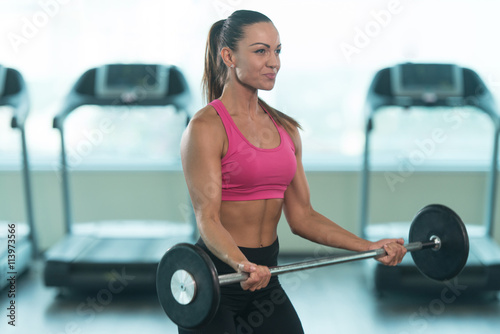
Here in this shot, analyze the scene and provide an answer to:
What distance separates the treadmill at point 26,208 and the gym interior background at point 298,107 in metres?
0.19

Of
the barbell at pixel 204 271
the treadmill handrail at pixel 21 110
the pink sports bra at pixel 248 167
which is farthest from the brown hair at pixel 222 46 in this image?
the treadmill handrail at pixel 21 110

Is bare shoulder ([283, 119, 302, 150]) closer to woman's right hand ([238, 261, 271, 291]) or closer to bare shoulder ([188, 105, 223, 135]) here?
bare shoulder ([188, 105, 223, 135])

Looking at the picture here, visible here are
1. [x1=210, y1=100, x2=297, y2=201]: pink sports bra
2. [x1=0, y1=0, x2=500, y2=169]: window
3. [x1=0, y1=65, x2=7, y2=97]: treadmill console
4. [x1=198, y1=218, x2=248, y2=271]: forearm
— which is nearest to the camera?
[x1=198, y1=218, x2=248, y2=271]: forearm

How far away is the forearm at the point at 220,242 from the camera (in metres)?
1.29

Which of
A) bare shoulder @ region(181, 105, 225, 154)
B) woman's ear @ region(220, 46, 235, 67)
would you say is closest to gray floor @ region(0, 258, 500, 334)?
bare shoulder @ region(181, 105, 225, 154)

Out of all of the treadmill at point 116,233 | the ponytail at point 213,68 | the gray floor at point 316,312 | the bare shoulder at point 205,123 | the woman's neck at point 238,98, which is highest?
the ponytail at point 213,68

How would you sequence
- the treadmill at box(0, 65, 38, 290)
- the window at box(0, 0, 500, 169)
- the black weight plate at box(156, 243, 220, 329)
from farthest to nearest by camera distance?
the window at box(0, 0, 500, 169) < the treadmill at box(0, 65, 38, 290) < the black weight plate at box(156, 243, 220, 329)

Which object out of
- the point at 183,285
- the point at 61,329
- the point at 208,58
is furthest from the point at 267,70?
the point at 61,329

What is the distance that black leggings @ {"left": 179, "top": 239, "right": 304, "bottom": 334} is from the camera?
1.39 meters

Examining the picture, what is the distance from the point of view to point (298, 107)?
3.83 metres

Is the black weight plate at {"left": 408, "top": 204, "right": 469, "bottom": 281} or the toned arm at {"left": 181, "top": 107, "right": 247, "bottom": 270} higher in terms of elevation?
the toned arm at {"left": 181, "top": 107, "right": 247, "bottom": 270}

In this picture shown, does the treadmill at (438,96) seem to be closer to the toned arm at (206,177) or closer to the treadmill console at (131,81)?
the treadmill console at (131,81)

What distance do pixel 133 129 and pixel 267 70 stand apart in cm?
271

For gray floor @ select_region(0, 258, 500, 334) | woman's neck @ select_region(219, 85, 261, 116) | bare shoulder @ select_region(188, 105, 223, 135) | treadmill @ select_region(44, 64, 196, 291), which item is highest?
woman's neck @ select_region(219, 85, 261, 116)
